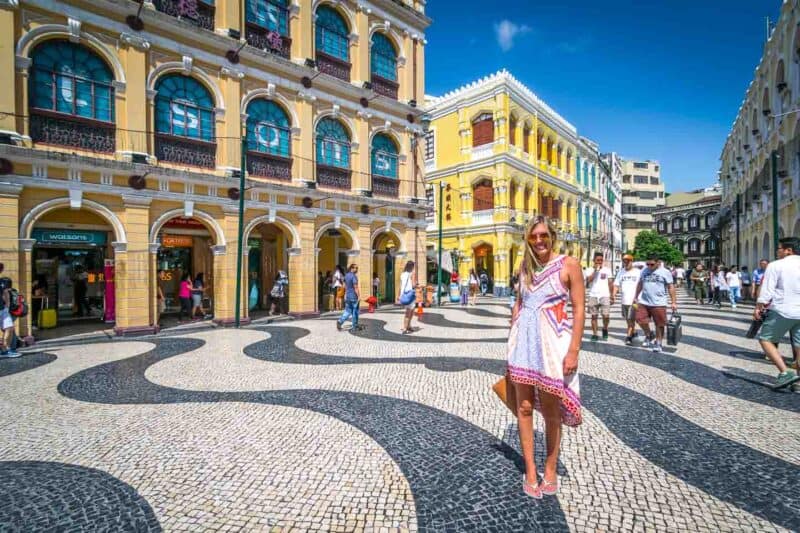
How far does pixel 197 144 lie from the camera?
12.6 meters

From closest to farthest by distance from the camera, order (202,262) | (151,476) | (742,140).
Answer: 1. (151,476)
2. (202,262)
3. (742,140)

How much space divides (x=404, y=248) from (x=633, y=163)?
75179mm

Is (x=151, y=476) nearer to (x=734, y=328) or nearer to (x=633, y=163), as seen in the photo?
(x=734, y=328)

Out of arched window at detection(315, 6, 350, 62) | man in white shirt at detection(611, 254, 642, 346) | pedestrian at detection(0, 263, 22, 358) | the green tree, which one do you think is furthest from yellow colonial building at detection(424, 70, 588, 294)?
the green tree

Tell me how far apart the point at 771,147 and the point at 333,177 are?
2238 cm

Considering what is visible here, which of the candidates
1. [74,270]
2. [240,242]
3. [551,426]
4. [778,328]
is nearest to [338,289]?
[240,242]

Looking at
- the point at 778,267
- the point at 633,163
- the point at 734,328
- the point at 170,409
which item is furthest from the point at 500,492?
the point at 633,163

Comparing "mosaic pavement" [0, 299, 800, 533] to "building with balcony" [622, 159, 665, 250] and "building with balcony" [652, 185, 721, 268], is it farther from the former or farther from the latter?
"building with balcony" [622, 159, 665, 250]

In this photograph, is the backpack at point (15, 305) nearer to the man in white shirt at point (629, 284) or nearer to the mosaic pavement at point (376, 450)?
the mosaic pavement at point (376, 450)

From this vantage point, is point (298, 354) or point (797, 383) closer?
point (797, 383)

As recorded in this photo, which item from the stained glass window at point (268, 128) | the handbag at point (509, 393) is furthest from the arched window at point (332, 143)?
the handbag at point (509, 393)

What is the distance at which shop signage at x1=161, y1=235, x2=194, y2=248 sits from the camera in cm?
1548

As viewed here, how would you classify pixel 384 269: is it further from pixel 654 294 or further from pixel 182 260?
pixel 654 294

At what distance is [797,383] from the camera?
17.8 feet
